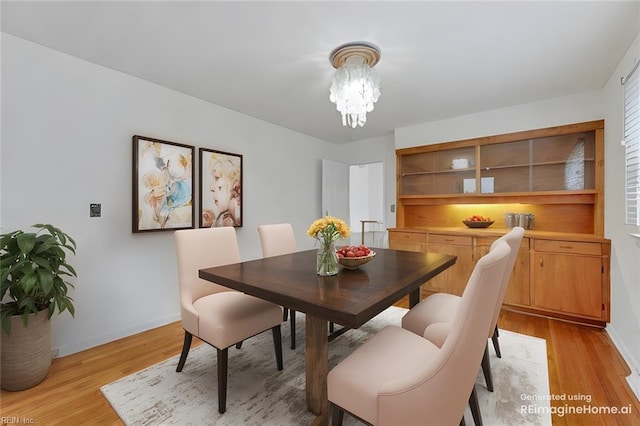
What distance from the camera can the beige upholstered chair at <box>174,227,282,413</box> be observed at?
168 cm

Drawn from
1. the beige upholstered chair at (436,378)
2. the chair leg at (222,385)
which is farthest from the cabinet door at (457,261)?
the chair leg at (222,385)

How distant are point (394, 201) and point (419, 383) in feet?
12.5

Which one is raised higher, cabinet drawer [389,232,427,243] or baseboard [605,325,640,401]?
Answer: cabinet drawer [389,232,427,243]

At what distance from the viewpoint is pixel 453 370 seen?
96cm

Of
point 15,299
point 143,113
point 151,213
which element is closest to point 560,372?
point 151,213

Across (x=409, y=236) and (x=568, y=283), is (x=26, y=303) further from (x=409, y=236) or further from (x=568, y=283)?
(x=568, y=283)

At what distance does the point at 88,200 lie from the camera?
2.40 metres

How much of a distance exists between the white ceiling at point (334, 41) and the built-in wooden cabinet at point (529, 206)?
0.72 metres

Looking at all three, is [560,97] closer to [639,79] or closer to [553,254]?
[639,79]

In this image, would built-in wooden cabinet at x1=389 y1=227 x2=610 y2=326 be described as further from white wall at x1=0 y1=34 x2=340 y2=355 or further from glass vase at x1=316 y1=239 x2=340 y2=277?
white wall at x1=0 y1=34 x2=340 y2=355

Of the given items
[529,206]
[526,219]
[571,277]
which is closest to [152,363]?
[571,277]

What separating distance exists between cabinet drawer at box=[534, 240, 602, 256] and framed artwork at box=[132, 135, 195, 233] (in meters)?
3.86

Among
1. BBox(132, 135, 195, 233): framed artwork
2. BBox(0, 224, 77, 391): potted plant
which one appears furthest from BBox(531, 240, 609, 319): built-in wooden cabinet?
BBox(0, 224, 77, 391): potted plant

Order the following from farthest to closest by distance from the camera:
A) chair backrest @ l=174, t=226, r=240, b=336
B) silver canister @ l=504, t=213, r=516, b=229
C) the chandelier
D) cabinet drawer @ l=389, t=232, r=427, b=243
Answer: cabinet drawer @ l=389, t=232, r=427, b=243
silver canister @ l=504, t=213, r=516, b=229
the chandelier
chair backrest @ l=174, t=226, r=240, b=336
